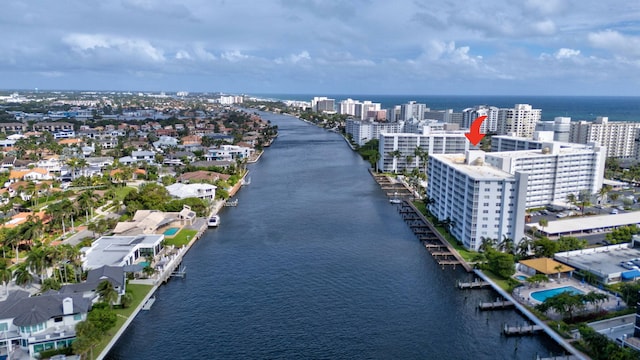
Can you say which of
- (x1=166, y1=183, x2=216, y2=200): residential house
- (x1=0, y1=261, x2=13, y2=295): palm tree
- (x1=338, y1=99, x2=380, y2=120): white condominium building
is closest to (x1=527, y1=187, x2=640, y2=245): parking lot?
(x1=166, y1=183, x2=216, y2=200): residential house

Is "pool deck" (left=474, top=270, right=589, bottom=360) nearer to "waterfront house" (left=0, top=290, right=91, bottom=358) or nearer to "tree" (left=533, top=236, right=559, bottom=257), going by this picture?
"tree" (left=533, top=236, right=559, bottom=257)

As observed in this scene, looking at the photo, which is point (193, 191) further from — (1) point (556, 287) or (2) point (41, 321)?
(1) point (556, 287)

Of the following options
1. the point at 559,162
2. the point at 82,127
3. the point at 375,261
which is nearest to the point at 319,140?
the point at 82,127

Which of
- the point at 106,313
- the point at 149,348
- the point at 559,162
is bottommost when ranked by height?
the point at 149,348

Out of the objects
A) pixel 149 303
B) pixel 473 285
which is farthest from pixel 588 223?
pixel 149 303

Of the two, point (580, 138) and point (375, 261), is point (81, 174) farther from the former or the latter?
point (580, 138)

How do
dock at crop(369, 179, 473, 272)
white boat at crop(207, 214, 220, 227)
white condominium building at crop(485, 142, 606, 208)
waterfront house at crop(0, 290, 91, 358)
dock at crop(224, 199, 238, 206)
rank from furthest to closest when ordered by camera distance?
dock at crop(224, 199, 238, 206) < white condominium building at crop(485, 142, 606, 208) < white boat at crop(207, 214, 220, 227) < dock at crop(369, 179, 473, 272) < waterfront house at crop(0, 290, 91, 358)
